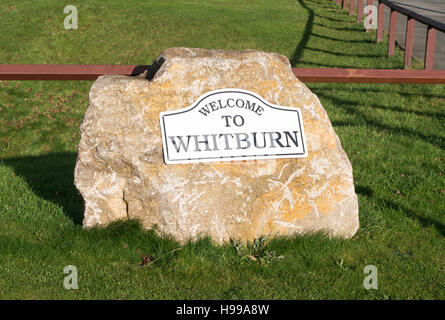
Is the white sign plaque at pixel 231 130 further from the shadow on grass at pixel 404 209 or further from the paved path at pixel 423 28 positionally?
the paved path at pixel 423 28

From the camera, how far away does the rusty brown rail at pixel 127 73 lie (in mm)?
4348

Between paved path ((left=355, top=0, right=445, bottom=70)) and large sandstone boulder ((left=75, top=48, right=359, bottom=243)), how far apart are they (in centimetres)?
695

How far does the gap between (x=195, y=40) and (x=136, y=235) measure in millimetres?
10341

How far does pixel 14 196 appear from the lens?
4.89 metres

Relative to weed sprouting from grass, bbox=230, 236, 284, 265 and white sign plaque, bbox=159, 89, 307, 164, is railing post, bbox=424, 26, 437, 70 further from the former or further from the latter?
weed sprouting from grass, bbox=230, 236, 284, 265

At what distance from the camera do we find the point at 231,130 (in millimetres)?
4016

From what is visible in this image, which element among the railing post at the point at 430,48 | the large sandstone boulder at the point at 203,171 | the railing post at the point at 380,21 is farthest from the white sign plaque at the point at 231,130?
the railing post at the point at 380,21

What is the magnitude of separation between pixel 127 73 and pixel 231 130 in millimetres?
1084

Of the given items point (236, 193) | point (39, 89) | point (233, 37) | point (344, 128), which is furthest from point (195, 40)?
point (236, 193)

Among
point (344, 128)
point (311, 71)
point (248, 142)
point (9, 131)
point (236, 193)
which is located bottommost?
point (9, 131)

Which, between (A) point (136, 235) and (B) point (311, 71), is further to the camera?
(B) point (311, 71)

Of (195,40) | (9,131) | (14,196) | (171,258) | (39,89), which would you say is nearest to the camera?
(171,258)

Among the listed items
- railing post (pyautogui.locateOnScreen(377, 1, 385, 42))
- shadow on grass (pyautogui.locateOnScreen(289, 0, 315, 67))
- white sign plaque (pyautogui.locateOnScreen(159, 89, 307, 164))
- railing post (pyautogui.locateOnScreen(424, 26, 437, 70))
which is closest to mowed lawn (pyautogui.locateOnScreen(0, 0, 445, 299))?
shadow on grass (pyautogui.locateOnScreen(289, 0, 315, 67))
